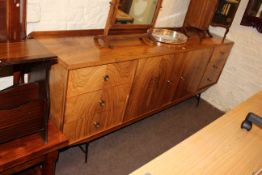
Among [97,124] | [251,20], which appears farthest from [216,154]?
[251,20]

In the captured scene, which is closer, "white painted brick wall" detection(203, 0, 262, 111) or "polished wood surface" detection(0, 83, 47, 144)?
"polished wood surface" detection(0, 83, 47, 144)

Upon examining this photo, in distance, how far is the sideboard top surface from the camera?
138 cm

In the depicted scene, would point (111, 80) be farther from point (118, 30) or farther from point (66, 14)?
point (66, 14)

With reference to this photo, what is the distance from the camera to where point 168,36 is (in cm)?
227

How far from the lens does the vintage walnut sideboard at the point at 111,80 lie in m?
1.42

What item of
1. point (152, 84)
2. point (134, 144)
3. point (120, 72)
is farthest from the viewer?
point (134, 144)

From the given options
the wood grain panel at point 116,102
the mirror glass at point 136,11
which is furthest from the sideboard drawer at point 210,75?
the wood grain panel at point 116,102

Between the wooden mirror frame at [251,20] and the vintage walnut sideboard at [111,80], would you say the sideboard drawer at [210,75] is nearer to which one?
the vintage walnut sideboard at [111,80]

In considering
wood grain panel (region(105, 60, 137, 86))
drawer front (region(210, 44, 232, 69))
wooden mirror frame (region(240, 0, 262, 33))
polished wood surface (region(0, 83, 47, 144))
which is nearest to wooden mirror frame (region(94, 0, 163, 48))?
wood grain panel (region(105, 60, 137, 86))

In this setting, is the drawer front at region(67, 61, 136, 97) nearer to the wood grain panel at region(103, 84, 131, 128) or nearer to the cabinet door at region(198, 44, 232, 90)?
the wood grain panel at region(103, 84, 131, 128)

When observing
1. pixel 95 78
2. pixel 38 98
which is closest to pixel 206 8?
pixel 95 78

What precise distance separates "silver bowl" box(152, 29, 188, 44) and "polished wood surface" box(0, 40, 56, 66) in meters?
1.03

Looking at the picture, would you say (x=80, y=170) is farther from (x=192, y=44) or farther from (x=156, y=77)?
(x=192, y=44)

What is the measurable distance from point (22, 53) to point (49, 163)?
632 millimetres
